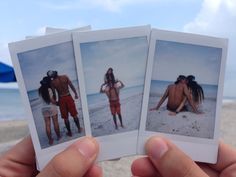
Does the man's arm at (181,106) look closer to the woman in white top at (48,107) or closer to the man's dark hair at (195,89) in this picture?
the man's dark hair at (195,89)

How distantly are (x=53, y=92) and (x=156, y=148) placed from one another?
39 centimetres

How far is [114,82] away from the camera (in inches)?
50.3

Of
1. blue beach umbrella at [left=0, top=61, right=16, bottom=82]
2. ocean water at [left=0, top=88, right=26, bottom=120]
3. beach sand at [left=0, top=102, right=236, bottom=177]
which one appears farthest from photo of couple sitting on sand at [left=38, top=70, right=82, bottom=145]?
ocean water at [left=0, top=88, right=26, bottom=120]

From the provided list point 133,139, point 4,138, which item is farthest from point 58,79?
point 4,138

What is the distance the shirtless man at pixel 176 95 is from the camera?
131 cm

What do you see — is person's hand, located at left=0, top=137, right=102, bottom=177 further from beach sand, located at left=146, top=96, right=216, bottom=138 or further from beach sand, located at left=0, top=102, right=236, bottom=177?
beach sand, located at left=0, top=102, right=236, bottom=177

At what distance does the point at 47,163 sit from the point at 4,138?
6269 mm

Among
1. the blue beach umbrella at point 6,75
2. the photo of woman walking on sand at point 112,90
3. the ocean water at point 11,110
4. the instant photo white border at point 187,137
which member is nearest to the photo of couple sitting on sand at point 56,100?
the photo of woman walking on sand at point 112,90

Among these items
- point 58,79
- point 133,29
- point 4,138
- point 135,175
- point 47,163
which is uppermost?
point 133,29

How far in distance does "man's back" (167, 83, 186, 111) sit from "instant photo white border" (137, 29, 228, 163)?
8 cm

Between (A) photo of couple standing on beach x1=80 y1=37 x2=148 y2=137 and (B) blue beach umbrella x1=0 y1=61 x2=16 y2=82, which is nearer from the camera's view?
(A) photo of couple standing on beach x1=80 y1=37 x2=148 y2=137

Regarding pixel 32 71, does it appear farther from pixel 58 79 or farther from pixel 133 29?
pixel 133 29

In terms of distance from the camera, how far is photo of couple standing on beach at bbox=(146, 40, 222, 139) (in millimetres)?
1299

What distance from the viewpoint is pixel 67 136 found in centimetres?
130
